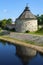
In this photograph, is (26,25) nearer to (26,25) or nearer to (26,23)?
(26,25)

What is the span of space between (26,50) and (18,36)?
19.4 meters

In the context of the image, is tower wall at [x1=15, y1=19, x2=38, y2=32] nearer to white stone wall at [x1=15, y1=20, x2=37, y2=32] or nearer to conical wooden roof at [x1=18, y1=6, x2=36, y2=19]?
white stone wall at [x1=15, y1=20, x2=37, y2=32]

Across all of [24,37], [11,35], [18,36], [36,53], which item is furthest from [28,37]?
[36,53]

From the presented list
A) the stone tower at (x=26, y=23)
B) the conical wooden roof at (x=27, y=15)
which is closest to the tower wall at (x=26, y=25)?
the stone tower at (x=26, y=23)

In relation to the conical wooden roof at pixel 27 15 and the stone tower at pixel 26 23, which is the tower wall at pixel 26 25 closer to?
the stone tower at pixel 26 23

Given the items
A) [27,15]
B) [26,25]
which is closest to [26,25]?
[26,25]

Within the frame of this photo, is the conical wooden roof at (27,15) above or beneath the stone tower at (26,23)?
above

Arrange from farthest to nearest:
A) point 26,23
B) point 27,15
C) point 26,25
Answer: point 27,15 → point 26,23 → point 26,25

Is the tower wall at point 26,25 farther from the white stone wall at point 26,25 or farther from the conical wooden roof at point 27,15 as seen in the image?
the conical wooden roof at point 27,15

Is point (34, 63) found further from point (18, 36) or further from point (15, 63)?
point (18, 36)

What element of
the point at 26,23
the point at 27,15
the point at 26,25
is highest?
A: the point at 27,15

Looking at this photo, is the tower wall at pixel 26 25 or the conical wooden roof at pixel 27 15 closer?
the tower wall at pixel 26 25

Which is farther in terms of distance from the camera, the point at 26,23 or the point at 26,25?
the point at 26,23

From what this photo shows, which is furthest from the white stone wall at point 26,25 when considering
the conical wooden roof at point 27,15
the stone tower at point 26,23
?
the conical wooden roof at point 27,15
